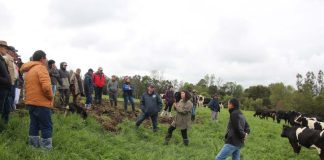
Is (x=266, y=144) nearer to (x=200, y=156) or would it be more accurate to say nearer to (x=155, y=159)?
(x=200, y=156)

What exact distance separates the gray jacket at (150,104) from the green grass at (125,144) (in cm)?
94

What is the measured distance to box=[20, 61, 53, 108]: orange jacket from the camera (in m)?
→ 8.15

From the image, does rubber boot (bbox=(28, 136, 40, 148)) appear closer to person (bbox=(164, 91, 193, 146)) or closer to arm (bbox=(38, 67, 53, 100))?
arm (bbox=(38, 67, 53, 100))

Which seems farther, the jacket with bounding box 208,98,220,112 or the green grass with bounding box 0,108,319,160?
the jacket with bounding box 208,98,220,112

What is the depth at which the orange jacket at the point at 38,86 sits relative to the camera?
8.15 metres

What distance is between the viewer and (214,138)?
56.9ft

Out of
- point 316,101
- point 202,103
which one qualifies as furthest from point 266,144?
point 316,101

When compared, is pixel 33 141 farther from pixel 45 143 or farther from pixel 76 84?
pixel 76 84

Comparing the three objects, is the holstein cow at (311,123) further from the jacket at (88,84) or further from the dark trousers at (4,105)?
the dark trousers at (4,105)

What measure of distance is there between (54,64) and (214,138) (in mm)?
8115

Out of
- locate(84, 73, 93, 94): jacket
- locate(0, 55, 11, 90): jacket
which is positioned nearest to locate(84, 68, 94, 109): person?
locate(84, 73, 93, 94): jacket

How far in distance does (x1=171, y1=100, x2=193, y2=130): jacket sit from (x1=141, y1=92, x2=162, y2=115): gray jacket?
1.80 meters

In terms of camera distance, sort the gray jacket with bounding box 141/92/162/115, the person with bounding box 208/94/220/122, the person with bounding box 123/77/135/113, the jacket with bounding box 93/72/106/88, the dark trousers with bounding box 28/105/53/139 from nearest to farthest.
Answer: the dark trousers with bounding box 28/105/53/139 < the gray jacket with bounding box 141/92/162/115 < the jacket with bounding box 93/72/106/88 < the person with bounding box 123/77/135/113 < the person with bounding box 208/94/220/122

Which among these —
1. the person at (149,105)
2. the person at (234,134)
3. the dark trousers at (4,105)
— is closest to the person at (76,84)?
the person at (149,105)
